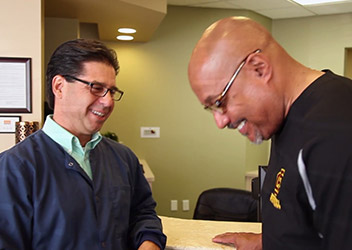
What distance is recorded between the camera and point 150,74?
444cm

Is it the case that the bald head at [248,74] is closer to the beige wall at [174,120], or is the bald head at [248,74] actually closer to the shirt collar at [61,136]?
the shirt collar at [61,136]

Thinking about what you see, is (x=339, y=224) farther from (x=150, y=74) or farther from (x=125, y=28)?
(x=150, y=74)

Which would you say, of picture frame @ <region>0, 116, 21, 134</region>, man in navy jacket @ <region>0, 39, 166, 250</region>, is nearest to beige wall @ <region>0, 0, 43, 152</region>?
picture frame @ <region>0, 116, 21, 134</region>

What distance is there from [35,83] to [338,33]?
11.4ft

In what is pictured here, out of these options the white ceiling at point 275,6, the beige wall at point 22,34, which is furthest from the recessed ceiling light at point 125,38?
the beige wall at point 22,34

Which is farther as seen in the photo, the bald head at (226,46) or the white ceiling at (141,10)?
the white ceiling at (141,10)

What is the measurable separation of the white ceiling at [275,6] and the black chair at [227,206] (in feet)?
7.15

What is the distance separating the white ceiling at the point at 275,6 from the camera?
13.0 feet

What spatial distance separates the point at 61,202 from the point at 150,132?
3.33 m

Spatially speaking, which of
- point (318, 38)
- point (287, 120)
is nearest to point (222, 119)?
point (287, 120)

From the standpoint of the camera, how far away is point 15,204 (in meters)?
1.06

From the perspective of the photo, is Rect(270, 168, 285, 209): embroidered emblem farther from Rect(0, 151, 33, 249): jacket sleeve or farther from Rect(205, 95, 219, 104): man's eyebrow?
Rect(0, 151, 33, 249): jacket sleeve

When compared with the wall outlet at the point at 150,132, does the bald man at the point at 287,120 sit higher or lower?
A: higher

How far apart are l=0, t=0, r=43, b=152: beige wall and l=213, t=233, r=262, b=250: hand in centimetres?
150
